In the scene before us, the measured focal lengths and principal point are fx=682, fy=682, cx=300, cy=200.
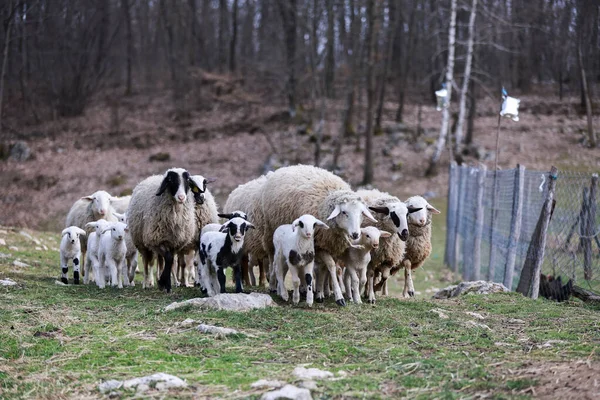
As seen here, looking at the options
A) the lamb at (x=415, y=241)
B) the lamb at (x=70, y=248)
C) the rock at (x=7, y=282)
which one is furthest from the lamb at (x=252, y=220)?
the rock at (x=7, y=282)

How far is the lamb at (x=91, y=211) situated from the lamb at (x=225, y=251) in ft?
11.3

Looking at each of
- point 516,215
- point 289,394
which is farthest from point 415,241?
point 289,394

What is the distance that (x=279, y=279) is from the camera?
31.1ft

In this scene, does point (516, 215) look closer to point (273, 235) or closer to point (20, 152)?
point (273, 235)

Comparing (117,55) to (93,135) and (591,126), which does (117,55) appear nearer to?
(93,135)

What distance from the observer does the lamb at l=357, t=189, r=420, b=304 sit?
991cm

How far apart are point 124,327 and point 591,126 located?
29319mm

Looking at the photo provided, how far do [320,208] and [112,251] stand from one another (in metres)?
3.42

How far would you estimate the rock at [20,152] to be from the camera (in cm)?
3334

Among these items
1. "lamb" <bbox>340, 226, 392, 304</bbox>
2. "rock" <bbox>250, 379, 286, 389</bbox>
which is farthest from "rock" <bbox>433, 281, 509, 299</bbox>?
"rock" <bbox>250, 379, 286, 389</bbox>

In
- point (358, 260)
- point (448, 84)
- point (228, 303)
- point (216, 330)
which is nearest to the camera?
point (216, 330)

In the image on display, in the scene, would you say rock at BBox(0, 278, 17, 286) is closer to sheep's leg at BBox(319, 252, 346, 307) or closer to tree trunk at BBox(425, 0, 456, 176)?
sheep's leg at BBox(319, 252, 346, 307)

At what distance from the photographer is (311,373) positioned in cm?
543

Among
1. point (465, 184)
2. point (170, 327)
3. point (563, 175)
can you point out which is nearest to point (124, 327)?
point (170, 327)
